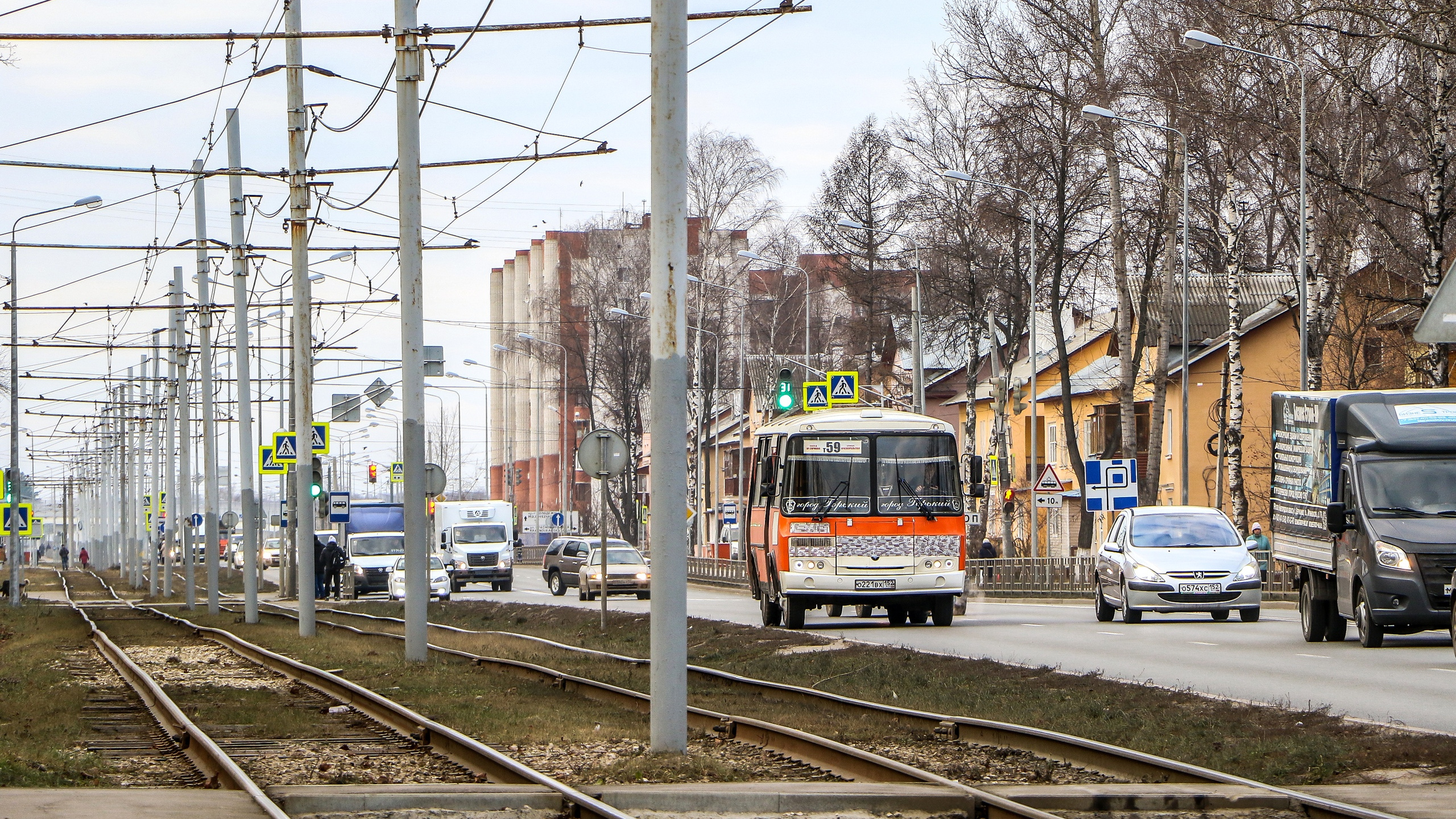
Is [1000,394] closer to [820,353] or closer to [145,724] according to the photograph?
[820,353]

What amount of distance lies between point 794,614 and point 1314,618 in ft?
23.7

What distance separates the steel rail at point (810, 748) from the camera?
30.3 feet

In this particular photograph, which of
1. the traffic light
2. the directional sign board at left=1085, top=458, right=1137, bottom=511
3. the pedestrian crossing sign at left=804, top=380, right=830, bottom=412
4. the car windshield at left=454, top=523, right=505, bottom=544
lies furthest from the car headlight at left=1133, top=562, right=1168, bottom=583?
the car windshield at left=454, top=523, right=505, bottom=544

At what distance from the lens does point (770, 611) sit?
28109 millimetres

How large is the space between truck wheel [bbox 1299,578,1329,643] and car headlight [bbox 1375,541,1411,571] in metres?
Answer: 2.56

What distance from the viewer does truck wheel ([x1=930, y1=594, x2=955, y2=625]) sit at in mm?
27719

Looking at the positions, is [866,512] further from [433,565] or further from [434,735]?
[433,565]

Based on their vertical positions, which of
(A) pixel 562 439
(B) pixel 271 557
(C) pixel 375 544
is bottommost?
(B) pixel 271 557

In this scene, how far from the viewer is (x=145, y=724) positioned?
14523mm

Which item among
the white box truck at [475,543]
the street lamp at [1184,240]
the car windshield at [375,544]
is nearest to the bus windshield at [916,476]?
the street lamp at [1184,240]

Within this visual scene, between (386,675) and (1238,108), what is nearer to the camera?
(386,675)

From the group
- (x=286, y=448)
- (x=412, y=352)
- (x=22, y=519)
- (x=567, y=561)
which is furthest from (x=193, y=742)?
(x=22, y=519)

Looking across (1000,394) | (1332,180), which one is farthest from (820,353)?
(1332,180)

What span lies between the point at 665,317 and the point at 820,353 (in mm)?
69643
